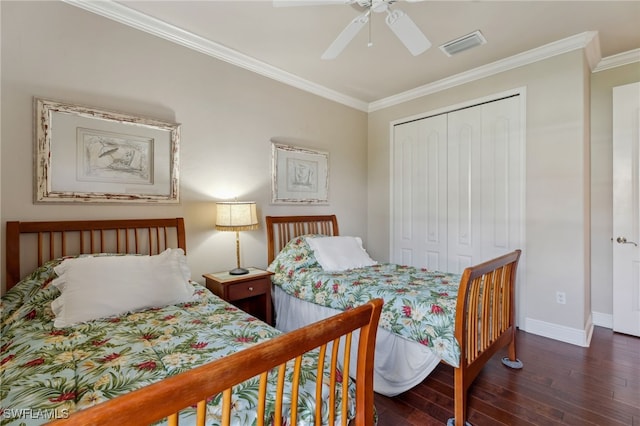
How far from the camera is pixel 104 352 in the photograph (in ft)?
4.21

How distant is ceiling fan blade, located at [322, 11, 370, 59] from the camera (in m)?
1.81

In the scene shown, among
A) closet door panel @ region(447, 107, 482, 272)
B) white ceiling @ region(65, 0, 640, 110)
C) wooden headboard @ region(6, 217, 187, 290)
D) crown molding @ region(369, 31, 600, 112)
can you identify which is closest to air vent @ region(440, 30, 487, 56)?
white ceiling @ region(65, 0, 640, 110)

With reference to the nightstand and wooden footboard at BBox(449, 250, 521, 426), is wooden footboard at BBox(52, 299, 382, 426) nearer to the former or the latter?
wooden footboard at BBox(449, 250, 521, 426)

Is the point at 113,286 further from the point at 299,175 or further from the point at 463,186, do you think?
the point at 463,186

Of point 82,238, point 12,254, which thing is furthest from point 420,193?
point 12,254

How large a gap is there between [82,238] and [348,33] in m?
2.30

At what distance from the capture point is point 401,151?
160 inches

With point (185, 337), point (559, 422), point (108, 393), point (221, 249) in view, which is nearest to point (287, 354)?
point (108, 393)

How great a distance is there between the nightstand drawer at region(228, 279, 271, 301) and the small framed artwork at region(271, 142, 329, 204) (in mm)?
979

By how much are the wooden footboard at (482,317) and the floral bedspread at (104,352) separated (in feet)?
3.03

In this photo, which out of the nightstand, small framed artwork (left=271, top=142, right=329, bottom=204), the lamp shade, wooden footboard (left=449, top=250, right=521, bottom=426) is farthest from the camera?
small framed artwork (left=271, top=142, right=329, bottom=204)

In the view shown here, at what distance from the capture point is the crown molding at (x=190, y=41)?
2.19 meters

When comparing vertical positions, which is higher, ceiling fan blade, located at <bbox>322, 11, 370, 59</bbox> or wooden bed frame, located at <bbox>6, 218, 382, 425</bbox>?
ceiling fan blade, located at <bbox>322, 11, 370, 59</bbox>

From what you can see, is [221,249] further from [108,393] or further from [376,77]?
[376,77]
